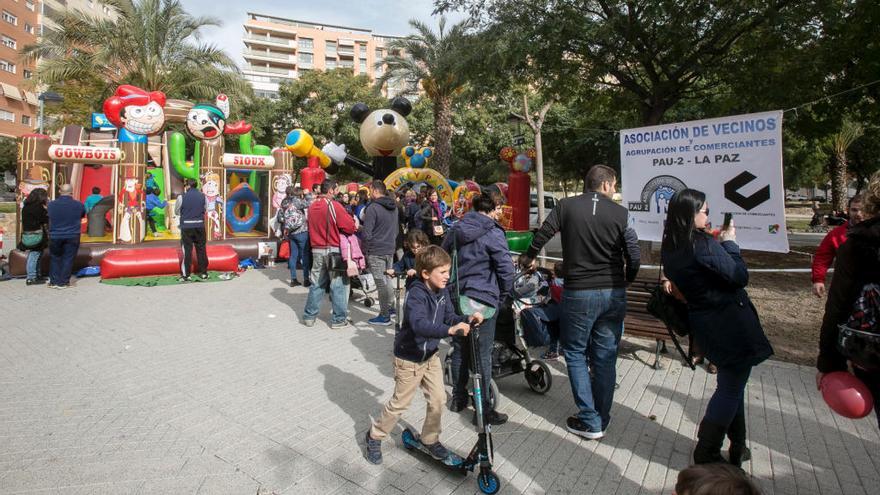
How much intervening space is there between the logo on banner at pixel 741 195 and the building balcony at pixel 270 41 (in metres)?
79.1

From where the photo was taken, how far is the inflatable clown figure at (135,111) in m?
11.0

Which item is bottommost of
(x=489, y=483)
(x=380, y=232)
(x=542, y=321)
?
(x=489, y=483)

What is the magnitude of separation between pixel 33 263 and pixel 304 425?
8.12 m

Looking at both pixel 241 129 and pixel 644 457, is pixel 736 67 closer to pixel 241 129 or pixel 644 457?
pixel 644 457

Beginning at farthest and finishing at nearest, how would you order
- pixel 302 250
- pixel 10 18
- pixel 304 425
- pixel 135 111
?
pixel 10 18 → pixel 135 111 → pixel 302 250 → pixel 304 425

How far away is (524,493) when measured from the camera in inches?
115

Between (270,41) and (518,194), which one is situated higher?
(270,41)

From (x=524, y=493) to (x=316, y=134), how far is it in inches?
1266

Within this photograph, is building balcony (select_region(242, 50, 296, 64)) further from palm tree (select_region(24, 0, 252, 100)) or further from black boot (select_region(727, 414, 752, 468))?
black boot (select_region(727, 414, 752, 468))

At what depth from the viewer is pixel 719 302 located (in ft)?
9.21

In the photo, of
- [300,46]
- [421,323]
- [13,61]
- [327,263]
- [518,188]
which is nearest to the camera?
[421,323]

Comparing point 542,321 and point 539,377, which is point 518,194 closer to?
point 542,321

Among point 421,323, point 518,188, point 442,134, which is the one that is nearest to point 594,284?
point 421,323

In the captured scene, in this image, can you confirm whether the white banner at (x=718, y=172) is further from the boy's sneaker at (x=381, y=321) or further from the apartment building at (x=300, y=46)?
the apartment building at (x=300, y=46)
